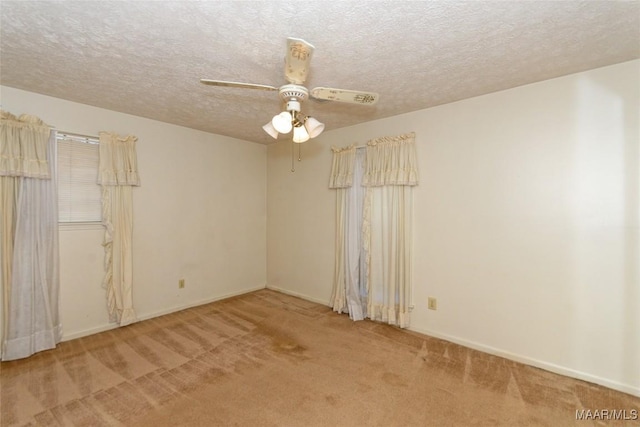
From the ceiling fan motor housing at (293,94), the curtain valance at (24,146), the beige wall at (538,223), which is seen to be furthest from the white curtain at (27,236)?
the beige wall at (538,223)

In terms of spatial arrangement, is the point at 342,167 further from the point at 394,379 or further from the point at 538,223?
the point at 394,379

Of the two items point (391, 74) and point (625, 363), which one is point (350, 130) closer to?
point (391, 74)

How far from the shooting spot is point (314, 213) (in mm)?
4051

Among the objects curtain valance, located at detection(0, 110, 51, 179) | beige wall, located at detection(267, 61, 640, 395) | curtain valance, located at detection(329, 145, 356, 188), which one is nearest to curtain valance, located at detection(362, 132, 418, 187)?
beige wall, located at detection(267, 61, 640, 395)

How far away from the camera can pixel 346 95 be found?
5.90ft

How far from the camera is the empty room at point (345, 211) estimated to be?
5.79 ft

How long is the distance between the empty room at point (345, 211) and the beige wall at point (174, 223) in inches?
1.1

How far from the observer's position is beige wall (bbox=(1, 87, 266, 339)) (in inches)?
113

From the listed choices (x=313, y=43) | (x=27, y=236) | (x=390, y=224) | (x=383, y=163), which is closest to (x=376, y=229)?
(x=390, y=224)

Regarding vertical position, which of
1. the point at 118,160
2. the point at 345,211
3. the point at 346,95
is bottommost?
the point at 345,211

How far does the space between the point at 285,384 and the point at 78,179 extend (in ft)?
9.45

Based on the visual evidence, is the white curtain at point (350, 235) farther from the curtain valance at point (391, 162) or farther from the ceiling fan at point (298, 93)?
the ceiling fan at point (298, 93)

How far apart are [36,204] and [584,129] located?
15.5 ft

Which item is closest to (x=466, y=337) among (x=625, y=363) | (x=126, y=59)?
(x=625, y=363)
